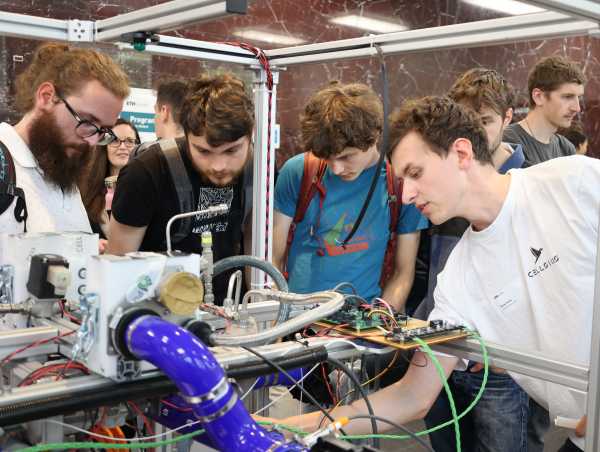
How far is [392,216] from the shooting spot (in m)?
1.99

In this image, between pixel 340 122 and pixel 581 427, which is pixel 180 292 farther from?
pixel 340 122

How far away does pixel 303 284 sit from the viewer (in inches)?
78.6

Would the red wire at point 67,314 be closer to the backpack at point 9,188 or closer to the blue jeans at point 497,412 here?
the backpack at point 9,188

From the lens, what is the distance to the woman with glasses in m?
2.32

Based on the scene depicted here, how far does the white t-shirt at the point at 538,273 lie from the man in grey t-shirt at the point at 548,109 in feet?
4.20

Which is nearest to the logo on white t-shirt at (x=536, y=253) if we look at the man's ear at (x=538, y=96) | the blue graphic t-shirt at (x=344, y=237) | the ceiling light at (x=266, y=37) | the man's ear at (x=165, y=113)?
the blue graphic t-shirt at (x=344, y=237)

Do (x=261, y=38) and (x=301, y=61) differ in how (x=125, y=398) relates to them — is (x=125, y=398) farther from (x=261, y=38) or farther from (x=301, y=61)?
(x=261, y=38)

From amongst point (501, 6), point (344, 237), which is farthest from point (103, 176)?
point (501, 6)

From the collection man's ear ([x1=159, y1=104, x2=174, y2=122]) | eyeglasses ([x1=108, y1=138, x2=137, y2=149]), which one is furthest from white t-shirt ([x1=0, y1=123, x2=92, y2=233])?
eyeglasses ([x1=108, y1=138, x2=137, y2=149])

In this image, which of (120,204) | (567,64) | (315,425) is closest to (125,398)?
(315,425)

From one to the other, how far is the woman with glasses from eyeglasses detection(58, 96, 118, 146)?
219 mm

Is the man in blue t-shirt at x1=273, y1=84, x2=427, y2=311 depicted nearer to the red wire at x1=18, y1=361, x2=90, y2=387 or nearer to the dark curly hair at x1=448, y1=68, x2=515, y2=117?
the dark curly hair at x1=448, y1=68, x2=515, y2=117

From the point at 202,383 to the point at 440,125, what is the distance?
0.90m

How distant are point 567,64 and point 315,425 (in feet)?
7.24
